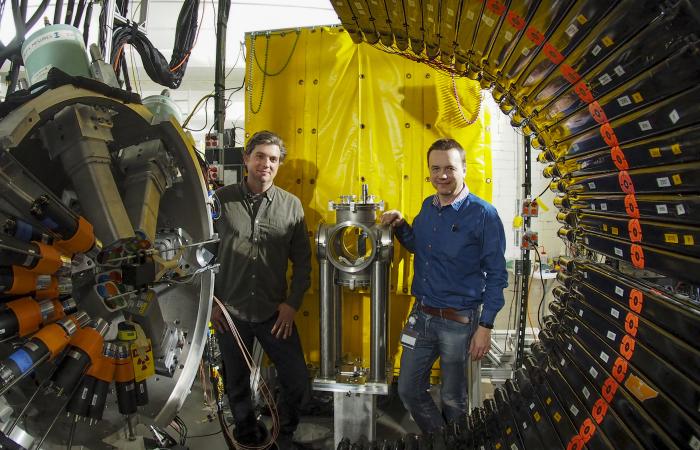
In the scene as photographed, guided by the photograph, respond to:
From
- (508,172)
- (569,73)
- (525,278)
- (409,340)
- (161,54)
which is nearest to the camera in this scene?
(569,73)

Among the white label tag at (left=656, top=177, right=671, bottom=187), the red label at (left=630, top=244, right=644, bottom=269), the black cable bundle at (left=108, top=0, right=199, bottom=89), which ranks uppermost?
the black cable bundle at (left=108, top=0, right=199, bottom=89)

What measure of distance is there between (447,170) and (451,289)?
0.70 meters

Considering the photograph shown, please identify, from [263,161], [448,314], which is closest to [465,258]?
[448,314]

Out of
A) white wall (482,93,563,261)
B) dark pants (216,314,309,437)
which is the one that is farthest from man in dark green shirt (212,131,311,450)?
white wall (482,93,563,261)

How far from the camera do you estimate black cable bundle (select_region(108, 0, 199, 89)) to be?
2473 millimetres

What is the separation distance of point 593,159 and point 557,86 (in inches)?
11.3

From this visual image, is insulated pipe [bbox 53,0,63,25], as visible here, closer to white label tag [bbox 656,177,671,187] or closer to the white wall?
white label tag [bbox 656,177,671,187]

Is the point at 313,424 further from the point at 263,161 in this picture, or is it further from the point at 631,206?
the point at 631,206

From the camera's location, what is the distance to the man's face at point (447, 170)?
7.91 feet

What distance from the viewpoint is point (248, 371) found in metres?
2.79

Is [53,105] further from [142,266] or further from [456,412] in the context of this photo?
[456,412]

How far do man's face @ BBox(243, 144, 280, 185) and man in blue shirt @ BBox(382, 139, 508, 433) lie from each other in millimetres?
1012

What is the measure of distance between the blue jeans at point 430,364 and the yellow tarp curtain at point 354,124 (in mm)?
523

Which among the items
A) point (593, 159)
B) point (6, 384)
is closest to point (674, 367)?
point (593, 159)
